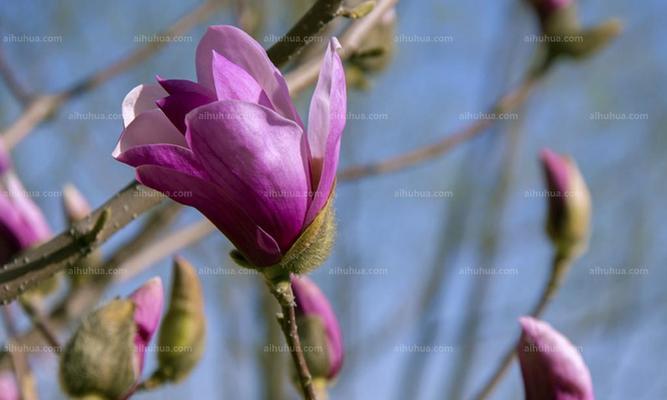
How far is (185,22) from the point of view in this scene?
1.46 metres

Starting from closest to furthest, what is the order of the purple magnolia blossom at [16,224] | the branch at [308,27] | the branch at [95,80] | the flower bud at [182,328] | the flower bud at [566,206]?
the branch at [308,27] < the flower bud at [182,328] < the purple magnolia blossom at [16,224] < the flower bud at [566,206] < the branch at [95,80]

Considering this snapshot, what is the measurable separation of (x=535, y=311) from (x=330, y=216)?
1.39 feet

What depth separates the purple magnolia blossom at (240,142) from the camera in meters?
0.55

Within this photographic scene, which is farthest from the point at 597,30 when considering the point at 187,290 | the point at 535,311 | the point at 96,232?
the point at 96,232

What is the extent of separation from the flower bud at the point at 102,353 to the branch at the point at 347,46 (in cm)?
28

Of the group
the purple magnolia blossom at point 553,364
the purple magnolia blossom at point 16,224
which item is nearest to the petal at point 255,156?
the purple magnolia blossom at point 553,364

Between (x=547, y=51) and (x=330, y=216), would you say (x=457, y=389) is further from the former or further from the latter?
(x=330, y=216)

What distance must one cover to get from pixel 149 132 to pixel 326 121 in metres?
0.13

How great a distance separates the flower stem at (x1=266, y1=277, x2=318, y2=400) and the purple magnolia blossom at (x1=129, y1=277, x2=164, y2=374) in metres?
0.12

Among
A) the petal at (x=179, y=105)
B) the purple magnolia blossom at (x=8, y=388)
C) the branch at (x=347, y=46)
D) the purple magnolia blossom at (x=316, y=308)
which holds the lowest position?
the purple magnolia blossom at (x=8, y=388)

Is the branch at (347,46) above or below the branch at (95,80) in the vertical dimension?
above

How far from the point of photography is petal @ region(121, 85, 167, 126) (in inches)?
23.8

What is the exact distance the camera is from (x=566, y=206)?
114 centimetres

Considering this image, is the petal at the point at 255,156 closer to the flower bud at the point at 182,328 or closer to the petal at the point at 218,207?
the petal at the point at 218,207
